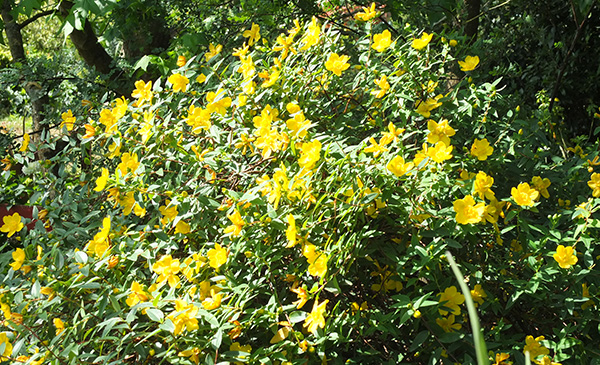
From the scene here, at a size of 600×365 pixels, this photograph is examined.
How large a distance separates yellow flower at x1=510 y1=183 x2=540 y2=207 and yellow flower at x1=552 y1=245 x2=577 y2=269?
14 centimetres

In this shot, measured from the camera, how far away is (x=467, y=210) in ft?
4.33

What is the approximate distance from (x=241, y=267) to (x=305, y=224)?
0.28 m

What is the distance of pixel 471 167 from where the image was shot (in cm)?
162

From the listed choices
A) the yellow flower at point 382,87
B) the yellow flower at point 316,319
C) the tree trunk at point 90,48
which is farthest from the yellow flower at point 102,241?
the tree trunk at point 90,48

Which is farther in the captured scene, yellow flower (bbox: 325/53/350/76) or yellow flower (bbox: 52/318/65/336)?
yellow flower (bbox: 325/53/350/76)

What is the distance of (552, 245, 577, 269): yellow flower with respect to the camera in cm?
136

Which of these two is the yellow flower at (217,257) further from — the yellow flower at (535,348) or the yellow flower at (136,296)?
the yellow flower at (535,348)

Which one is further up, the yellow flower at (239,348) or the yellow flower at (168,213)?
the yellow flower at (168,213)

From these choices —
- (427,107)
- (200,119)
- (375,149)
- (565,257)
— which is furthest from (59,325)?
(565,257)

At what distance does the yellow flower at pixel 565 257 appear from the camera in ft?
4.47

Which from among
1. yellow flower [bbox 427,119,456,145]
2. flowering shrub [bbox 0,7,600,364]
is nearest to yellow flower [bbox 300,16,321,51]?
flowering shrub [bbox 0,7,600,364]

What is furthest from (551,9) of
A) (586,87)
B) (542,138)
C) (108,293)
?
(108,293)

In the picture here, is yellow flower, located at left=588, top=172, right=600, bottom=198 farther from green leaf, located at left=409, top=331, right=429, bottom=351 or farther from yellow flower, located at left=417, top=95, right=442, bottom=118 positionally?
green leaf, located at left=409, top=331, right=429, bottom=351

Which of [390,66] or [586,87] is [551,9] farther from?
[390,66]
